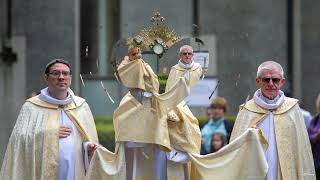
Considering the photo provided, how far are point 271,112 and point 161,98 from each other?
113 centimetres

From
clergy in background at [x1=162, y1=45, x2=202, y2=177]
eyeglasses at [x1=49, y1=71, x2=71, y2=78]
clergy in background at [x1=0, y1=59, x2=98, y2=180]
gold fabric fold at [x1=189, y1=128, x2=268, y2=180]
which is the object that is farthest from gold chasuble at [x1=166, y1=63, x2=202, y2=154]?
eyeglasses at [x1=49, y1=71, x2=71, y2=78]

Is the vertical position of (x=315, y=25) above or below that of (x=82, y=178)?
above

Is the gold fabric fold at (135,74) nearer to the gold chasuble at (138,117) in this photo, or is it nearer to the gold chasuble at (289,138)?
the gold chasuble at (138,117)

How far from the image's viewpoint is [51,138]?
31.6 feet

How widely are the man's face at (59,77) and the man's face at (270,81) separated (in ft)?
6.26

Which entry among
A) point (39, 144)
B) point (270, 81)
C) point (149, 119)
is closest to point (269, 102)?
point (270, 81)

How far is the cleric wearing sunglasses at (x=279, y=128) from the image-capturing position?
9578 millimetres

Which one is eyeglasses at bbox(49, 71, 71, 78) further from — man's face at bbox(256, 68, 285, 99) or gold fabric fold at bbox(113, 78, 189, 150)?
man's face at bbox(256, 68, 285, 99)

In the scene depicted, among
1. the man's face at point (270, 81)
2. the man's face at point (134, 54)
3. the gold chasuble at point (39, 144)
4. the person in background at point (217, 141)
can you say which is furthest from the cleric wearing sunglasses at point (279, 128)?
the person in background at point (217, 141)

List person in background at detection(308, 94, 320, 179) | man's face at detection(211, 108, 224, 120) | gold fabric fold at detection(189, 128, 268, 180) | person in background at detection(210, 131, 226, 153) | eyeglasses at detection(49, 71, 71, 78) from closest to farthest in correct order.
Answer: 1. gold fabric fold at detection(189, 128, 268, 180)
2. eyeglasses at detection(49, 71, 71, 78)
3. person in background at detection(308, 94, 320, 179)
4. person in background at detection(210, 131, 226, 153)
5. man's face at detection(211, 108, 224, 120)

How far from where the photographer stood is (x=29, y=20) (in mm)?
19672

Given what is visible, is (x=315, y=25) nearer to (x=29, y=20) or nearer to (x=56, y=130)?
(x=29, y=20)

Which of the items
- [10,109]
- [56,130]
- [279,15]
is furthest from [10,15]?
[56,130]

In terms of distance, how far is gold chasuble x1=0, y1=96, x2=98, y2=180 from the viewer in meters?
9.62
